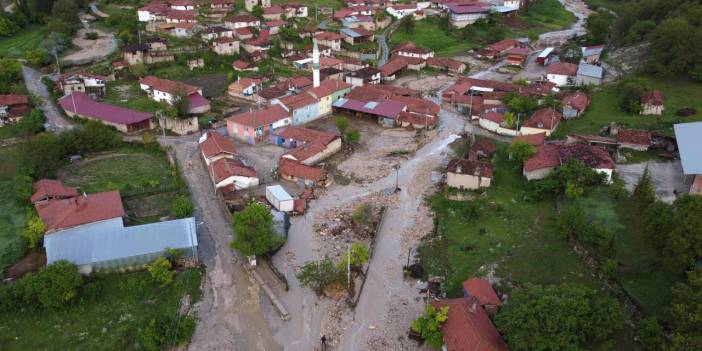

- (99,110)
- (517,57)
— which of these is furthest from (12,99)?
(517,57)

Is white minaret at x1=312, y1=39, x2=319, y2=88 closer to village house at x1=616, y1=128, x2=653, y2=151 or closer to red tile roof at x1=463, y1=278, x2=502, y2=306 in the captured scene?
village house at x1=616, y1=128, x2=653, y2=151

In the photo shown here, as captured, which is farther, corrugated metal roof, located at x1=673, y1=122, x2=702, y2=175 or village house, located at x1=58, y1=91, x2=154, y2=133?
village house, located at x1=58, y1=91, x2=154, y2=133

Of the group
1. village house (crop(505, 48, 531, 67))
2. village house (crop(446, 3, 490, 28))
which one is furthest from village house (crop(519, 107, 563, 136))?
village house (crop(446, 3, 490, 28))

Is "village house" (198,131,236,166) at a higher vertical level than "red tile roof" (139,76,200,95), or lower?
lower

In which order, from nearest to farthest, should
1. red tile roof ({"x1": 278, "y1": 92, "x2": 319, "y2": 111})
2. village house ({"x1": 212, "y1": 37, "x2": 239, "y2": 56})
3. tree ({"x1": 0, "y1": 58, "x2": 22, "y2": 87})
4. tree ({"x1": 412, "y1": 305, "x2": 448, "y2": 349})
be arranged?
tree ({"x1": 412, "y1": 305, "x2": 448, "y2": 349}), red tile roof ({"x1": 278, "y1": 92, "x2": 319, "y2": 111}), tree ({"x1": 0, "y1": 58, "x2": 22, "y2": 87}), village house ({"x1": 212, "y1": 37, "x2": 239, "y2": 56})

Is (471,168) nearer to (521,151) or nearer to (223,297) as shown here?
(521,151)

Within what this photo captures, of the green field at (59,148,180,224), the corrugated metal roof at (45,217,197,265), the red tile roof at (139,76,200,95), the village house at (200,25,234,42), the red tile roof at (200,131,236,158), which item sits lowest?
the green field at (59,148,180,224)

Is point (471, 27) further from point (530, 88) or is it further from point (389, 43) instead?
point (530, 88)

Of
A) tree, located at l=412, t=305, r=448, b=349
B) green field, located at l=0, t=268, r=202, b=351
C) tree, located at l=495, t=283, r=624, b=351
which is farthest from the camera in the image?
green field, located at l=0, t=268, r=202, b=351

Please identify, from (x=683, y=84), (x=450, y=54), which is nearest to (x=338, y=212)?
(x=683, y=84)
